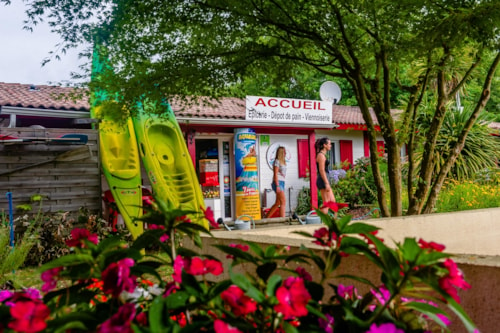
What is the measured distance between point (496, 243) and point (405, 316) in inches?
123

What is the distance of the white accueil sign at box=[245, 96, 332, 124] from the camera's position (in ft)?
36.1

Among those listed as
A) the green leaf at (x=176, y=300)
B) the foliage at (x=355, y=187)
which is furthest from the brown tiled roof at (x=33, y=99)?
the green leaf at (x=176, y=300)

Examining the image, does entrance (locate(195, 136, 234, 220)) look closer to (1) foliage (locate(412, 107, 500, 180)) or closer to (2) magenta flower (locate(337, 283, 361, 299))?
(1) foliage (locate(412, 107, 500, 180))

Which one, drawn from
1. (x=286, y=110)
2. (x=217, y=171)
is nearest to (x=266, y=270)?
(x=217, y=171)

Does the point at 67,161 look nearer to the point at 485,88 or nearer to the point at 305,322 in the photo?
the point at 485,88

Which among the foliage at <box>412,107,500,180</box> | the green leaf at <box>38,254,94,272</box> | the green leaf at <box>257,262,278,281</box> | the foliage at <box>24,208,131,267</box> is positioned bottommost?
the foliage at <box>24,208,131,267</box>

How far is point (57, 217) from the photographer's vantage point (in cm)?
690

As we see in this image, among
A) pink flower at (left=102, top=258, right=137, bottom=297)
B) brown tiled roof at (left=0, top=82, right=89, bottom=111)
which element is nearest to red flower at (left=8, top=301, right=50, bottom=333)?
pink flower at (left=102, top=258, right=137, bottom=297)

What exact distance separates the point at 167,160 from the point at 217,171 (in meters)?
3.05

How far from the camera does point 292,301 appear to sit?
762 mm

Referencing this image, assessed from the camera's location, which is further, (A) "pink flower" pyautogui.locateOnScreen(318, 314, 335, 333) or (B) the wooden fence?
(B) the wooden fence

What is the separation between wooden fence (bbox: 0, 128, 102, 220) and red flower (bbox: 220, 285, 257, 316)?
6.64m

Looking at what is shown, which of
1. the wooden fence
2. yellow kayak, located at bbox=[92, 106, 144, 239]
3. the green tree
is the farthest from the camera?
yellow kayak, located at bbox=[92, 106, 144, 239]

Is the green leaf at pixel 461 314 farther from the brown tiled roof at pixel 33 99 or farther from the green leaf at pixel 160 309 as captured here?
the brown tiled roof at pixel 33 99
